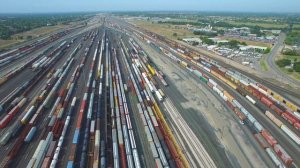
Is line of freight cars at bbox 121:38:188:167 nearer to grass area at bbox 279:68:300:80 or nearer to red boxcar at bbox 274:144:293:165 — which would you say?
red boxcar at bbox 274:144:293:165

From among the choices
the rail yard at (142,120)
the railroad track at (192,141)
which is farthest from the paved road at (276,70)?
the railroad track at (192,141)

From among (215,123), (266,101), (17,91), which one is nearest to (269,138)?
(215,123)

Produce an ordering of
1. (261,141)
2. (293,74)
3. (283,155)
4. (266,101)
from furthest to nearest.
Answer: (293,74), (266,101), (261,141), (283,155)

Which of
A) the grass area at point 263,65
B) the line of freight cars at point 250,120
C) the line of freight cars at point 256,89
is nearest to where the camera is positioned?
the line of freight cars at point 250,120

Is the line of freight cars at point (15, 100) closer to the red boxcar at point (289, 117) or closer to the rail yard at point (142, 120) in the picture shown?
the rail yard at point (142, 120)

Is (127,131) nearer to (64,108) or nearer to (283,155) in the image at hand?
(64,108)

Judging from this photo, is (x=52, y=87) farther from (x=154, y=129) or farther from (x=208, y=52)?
(x=208, y=52)

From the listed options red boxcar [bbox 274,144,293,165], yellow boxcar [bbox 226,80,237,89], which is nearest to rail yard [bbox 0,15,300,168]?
red boxcar [bbox 274,144,293,165]

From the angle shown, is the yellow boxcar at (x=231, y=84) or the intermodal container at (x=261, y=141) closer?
the intermodal container at (x=261, y=141)
